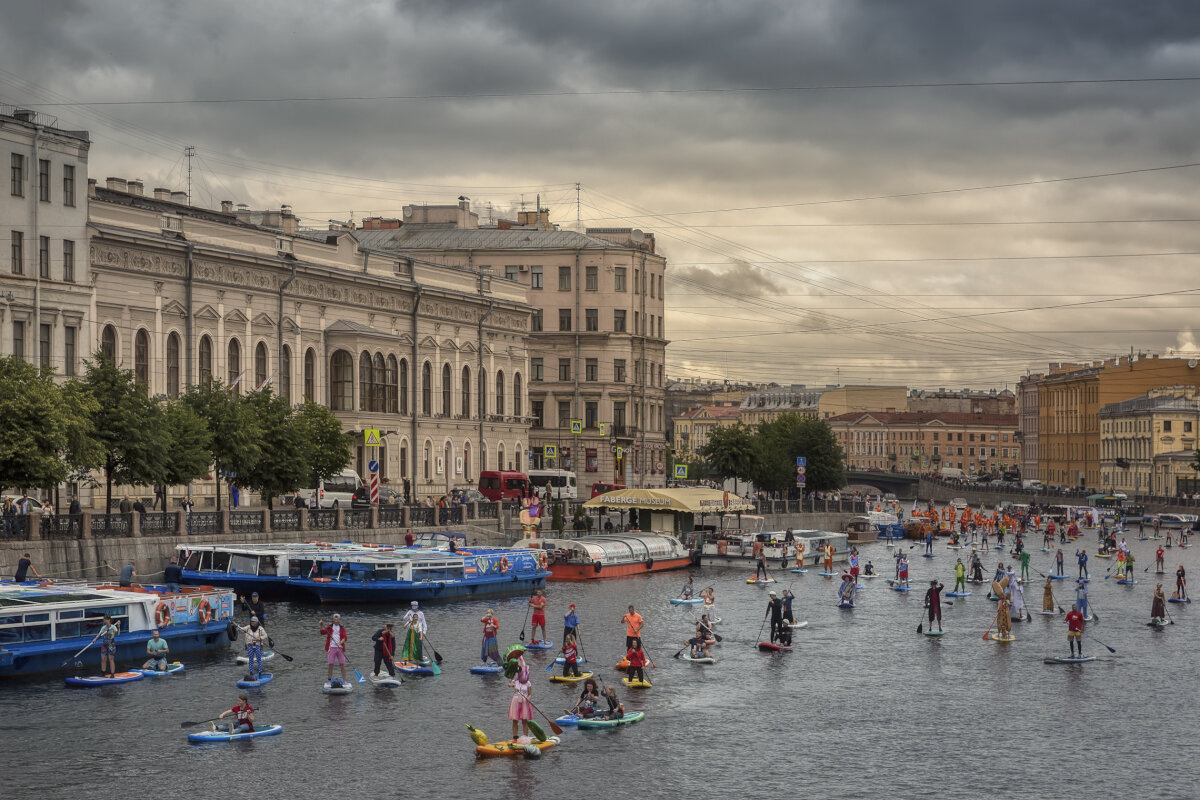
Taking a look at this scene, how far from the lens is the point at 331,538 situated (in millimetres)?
71250

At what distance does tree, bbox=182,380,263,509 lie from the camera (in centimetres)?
6962

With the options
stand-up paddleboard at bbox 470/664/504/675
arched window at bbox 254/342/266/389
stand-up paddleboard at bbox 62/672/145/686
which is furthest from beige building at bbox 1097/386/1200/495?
stand-up paddleboard at bbox 62/672/145/686

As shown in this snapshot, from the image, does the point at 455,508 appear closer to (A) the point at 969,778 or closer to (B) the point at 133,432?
(B) the point at 133,432

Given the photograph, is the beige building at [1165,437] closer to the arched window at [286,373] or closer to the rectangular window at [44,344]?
the arched window at [286,373]

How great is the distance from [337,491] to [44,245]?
20272mm

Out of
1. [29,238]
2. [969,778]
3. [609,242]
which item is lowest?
[969,778]

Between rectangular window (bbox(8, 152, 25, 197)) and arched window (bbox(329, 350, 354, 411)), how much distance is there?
24840 millimetres

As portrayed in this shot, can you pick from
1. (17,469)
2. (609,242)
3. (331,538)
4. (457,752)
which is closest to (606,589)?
(331,538)

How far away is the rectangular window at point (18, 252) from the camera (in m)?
69.7

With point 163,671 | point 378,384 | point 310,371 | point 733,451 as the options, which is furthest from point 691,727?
point 733,451

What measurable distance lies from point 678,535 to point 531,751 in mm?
55728

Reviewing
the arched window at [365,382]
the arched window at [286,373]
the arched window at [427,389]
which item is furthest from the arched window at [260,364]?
the arched window at [427,389]

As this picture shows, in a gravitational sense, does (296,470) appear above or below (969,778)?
above

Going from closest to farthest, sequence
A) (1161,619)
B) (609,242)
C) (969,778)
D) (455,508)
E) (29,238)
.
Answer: (969,778) < (1161,619) < (29,238) < (455,508) < (609,242)
